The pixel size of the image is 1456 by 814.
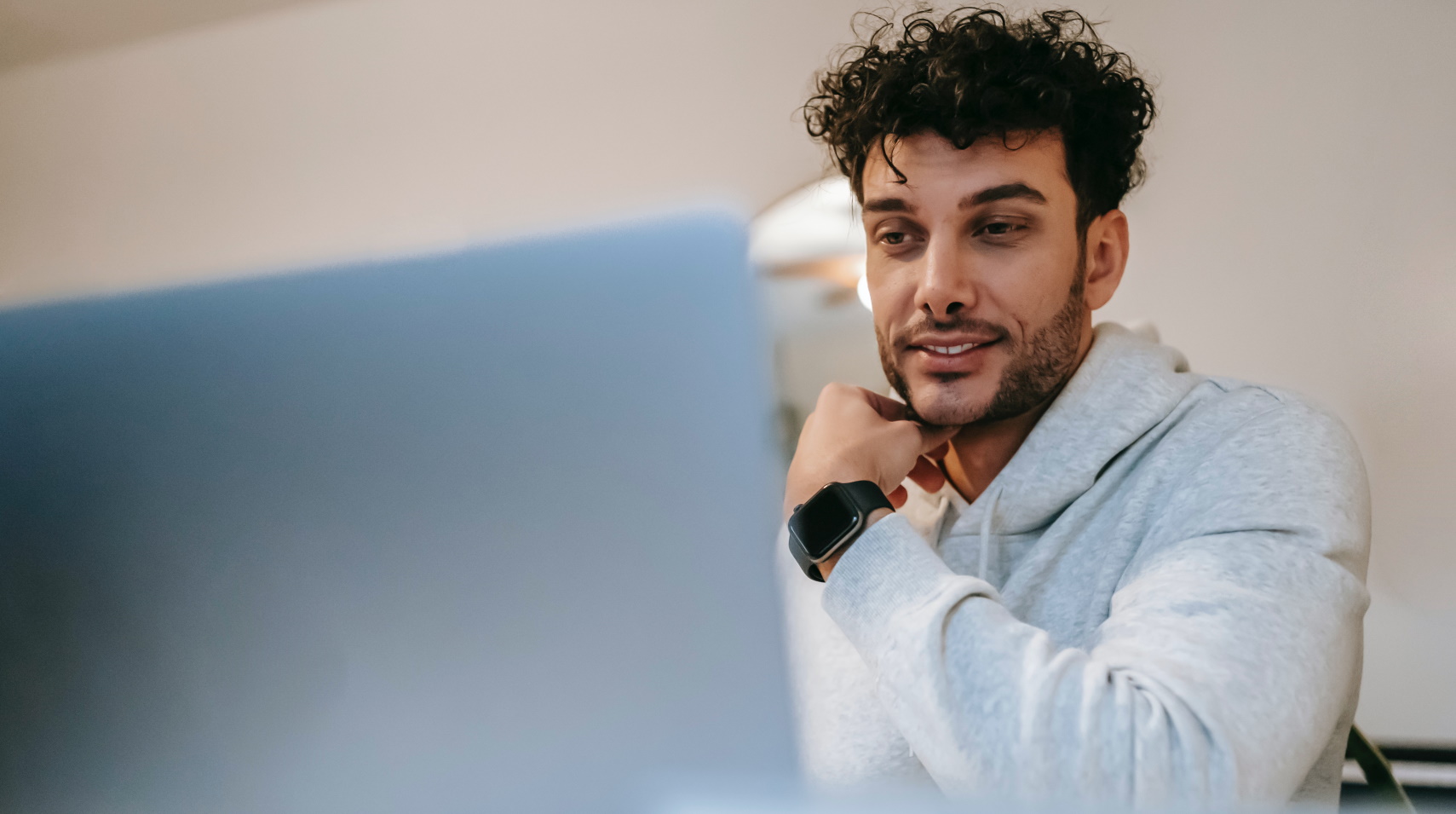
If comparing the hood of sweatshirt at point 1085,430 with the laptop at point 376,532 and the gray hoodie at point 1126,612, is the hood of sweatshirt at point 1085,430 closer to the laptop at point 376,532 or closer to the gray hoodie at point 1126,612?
the gray hoodie at point 1126,612

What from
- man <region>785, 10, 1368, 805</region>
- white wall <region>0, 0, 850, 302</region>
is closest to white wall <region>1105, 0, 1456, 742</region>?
man <region>785, 10, 1368, 805</region>

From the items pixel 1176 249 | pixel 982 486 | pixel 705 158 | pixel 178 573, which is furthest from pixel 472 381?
pixel 1176 249

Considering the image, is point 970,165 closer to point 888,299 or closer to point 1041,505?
point 888,299

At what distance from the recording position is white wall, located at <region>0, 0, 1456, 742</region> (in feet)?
2.40

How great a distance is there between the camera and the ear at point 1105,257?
66 cm

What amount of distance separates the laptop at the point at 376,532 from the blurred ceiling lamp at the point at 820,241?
32cm

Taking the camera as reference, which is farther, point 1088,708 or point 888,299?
point 888,299

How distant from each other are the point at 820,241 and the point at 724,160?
0.75 feet

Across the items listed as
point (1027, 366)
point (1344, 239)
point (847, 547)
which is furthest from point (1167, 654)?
point (1344, 239)

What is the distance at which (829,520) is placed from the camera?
47cm

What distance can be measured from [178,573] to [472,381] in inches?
7.8

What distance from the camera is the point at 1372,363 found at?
Answer: 747mm

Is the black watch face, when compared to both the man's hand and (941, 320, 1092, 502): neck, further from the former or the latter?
(941, 320, 1092, 502): neck

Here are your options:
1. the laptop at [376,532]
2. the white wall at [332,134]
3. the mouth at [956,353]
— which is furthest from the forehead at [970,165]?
the white wall at [332,134]
